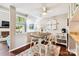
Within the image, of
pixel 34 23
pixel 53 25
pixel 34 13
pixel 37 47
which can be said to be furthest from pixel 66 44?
pixel 34 13

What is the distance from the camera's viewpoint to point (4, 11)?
1.58 m

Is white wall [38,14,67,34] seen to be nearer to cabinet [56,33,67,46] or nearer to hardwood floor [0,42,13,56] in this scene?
cabinet [56,33,67,46]

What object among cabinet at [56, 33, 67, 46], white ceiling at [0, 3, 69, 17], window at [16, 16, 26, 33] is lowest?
cabinet at [56, 33, 67, 46]

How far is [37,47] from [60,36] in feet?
1.45

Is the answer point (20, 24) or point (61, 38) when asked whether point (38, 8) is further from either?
point (61, 38)

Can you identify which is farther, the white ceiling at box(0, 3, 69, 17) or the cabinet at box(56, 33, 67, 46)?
the cabinet at box(56, 33, 67, 46)

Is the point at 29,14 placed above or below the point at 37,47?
above

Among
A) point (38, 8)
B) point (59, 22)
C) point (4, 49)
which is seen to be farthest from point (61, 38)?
point (4, 49)

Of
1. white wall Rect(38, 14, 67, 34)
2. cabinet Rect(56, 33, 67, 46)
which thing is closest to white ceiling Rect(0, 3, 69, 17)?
white wall Rect(38, 14, 67, 34)

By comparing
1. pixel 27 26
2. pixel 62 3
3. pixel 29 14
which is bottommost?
pixel 27 26

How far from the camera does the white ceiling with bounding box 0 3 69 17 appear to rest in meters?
1.58

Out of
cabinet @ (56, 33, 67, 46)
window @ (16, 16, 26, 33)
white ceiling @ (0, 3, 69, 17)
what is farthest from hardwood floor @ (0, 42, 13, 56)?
cabinet @ (56, 33, 67, 46)

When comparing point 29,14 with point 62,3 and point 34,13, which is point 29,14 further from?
point 62,3

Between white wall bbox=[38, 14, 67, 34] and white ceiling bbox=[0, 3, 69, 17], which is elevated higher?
white ceiling bbox=[0, 3, 69, 17]
